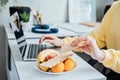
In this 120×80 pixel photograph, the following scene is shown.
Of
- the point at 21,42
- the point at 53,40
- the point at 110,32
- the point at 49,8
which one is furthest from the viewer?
the point at 49,8

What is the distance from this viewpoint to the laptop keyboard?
1.09 metres

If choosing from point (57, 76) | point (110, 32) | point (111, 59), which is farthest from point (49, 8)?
point (57, 76)

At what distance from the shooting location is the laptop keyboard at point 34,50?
1.09 meters

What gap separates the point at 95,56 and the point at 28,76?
0.30 metres

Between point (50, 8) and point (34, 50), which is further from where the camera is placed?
point (50, 8)

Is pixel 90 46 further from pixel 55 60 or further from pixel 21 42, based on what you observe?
pixel 21 42

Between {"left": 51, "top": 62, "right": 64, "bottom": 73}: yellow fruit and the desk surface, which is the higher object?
{"left": 51, "top": 62, "right": 64, "bottom": 73}: yellow fruit

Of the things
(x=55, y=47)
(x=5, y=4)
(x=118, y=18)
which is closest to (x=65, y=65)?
(x=55, y=47)

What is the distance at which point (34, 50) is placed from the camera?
1189 millimetres

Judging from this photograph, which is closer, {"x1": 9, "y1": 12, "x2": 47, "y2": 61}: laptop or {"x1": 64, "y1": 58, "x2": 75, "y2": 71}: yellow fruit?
{"x1": 64, "y1": 58, "x2": 75, "y2": 71}: yellow fruit

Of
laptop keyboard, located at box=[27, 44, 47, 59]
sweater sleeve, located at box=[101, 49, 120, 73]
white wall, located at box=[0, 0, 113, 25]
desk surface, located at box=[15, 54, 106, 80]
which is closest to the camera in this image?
desk surface, located at box=[15, 54, 106, 80]

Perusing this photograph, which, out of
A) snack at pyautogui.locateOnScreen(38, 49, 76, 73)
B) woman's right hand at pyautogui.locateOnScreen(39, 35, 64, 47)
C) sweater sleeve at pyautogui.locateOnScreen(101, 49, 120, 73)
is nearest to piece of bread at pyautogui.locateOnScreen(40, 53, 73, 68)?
snack at pyautogui.locateOnScreen(38, 49, 76, 73)

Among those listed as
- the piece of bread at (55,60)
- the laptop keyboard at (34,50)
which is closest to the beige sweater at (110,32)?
the laptop keyboard at (34,50)

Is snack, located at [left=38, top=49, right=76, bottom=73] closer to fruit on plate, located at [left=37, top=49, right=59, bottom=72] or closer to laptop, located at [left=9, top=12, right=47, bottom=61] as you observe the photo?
fruit on plate, located at [left=37, top=49, right=59, bottom=72]
